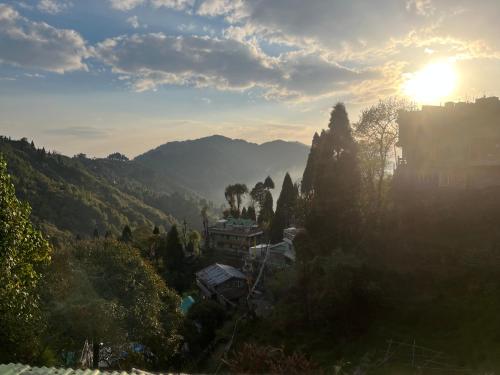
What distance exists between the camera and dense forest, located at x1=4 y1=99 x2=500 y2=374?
1236 centimetres

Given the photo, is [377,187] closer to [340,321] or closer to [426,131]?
[426,131]

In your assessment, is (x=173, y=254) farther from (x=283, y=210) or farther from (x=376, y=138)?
(x=376, y=138)


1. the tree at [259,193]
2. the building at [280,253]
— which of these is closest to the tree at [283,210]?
the tree at [259,193]

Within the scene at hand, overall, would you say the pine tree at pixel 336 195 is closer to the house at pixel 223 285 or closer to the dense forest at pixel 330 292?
the dense forest at pixel 330 292

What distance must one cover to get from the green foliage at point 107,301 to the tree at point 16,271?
2.41m

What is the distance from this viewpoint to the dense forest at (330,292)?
1236 centimetres

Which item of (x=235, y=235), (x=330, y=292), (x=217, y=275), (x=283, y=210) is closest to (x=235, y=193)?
(x=235, y=235)

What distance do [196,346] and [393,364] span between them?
16.3m

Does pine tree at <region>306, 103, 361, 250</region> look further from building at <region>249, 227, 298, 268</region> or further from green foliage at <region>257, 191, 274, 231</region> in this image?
green foliage at <region>257, 191, 274, 231</region>

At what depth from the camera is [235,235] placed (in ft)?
Result: 197

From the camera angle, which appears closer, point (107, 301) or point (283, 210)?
point (107, 301)

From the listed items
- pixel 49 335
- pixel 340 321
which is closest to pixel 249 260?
pixel 340 321

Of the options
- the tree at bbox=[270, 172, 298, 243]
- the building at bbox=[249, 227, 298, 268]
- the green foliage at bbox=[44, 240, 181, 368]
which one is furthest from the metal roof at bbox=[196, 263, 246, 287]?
the green foliage at bbox=[44, 240, 181, 368]

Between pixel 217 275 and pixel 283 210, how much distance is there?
16089 mm
